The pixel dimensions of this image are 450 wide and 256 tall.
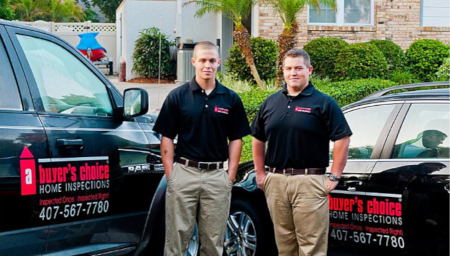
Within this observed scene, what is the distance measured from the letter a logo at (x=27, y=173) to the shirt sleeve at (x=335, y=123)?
2.02 meters

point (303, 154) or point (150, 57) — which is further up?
point (150, 57)

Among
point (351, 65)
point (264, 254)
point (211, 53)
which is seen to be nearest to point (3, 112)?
point (211, 53)

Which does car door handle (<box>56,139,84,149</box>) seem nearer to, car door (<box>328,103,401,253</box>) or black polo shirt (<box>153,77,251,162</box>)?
black polo shirt (<box>153,77,251,162</box>)

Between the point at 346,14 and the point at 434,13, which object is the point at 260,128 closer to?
the point at 346,14

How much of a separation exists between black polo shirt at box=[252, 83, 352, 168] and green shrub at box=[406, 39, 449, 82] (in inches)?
557

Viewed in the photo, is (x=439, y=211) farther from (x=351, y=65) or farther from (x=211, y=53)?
(x=351, y=65)

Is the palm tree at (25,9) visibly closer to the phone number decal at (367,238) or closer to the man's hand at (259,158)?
the man's hand at (259,158)

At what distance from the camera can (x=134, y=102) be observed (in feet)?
16.0

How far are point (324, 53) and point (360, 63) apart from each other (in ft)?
4.37

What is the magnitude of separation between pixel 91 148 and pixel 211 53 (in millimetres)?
1068

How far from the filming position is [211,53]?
4734 millimetres

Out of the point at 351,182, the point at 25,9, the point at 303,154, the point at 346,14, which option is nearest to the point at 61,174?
the point at 303,154

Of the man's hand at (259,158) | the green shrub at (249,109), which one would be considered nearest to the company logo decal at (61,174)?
the man's hand at (259,158)

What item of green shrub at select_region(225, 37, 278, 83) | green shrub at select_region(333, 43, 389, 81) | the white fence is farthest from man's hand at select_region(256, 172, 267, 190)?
the white fence
